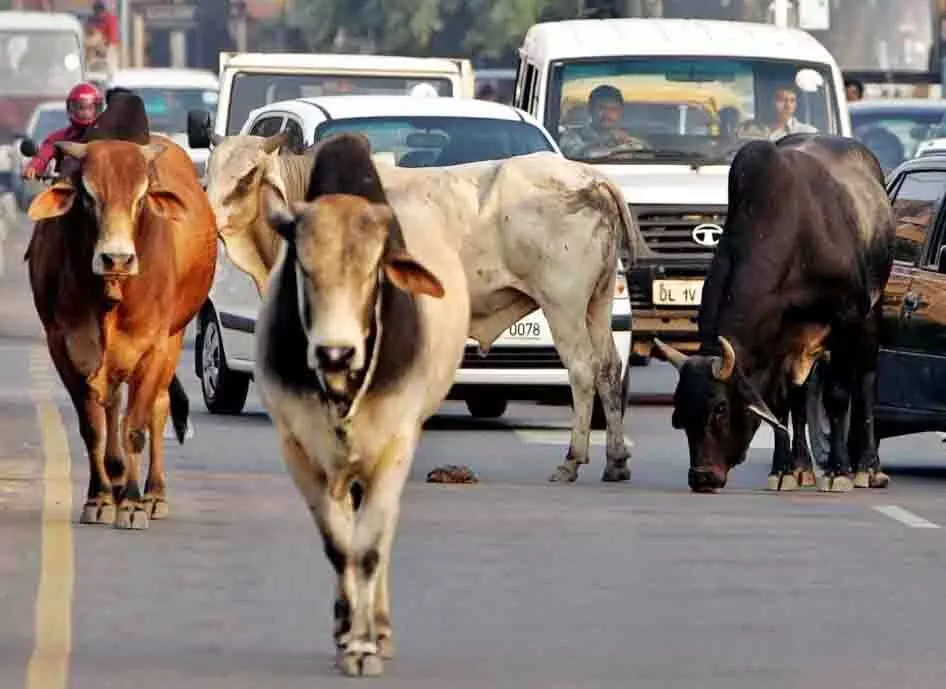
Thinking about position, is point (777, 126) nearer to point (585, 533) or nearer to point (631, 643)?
point (585, 533)

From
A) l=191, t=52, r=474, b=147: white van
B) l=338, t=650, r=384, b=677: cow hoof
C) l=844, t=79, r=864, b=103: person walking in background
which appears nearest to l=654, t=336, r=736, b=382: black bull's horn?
l=338, t=650, r=384, b=677: cow hoof

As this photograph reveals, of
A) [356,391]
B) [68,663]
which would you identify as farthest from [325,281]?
[68,663]

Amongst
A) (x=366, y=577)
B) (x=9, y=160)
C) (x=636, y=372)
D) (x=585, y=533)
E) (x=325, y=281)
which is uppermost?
(x=325, y=281)

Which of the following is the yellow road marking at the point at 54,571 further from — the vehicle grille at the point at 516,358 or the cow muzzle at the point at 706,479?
the cow muzzle at the point at 706,479

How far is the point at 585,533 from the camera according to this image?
1548 cm

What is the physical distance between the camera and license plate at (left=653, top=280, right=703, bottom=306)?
2362 cm

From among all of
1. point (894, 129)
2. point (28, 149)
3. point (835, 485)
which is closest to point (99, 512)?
point (835, 485)

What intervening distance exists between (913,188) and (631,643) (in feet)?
26.1

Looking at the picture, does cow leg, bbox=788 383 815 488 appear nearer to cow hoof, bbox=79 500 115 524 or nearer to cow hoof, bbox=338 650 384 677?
cow hoof, bbox=79 500 115 524

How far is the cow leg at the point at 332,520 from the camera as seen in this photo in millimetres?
11297

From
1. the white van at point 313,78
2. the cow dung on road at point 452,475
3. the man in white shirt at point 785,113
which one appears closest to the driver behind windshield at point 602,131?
the man in white shirt at point 785,113

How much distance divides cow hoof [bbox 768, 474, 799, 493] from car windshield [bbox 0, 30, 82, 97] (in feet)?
173

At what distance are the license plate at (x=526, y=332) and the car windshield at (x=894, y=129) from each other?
56.4 feet

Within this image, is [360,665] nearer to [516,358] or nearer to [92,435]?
[92,435]
